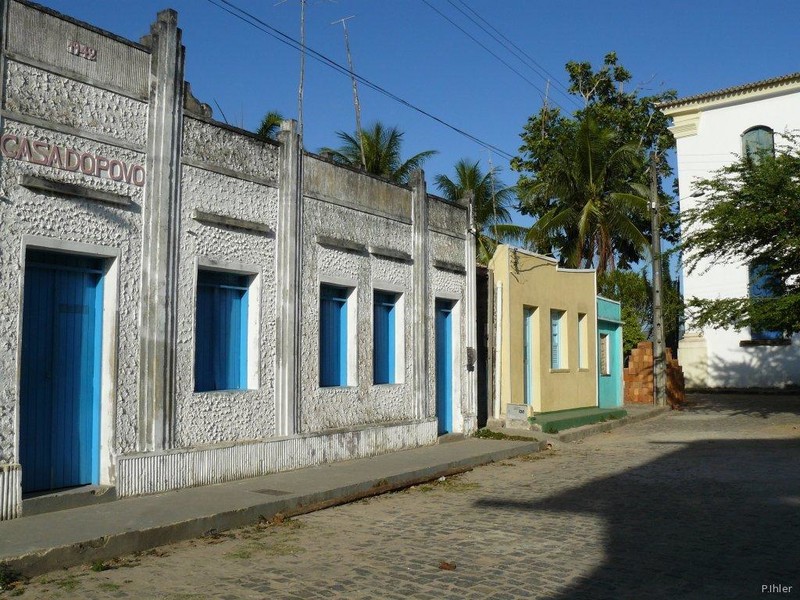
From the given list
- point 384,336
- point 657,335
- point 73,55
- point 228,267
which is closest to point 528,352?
point 384,336

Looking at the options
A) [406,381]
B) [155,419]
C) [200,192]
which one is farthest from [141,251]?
[406,381]

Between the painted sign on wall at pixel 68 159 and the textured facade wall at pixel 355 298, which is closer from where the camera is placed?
the painted sign on wall at pixel 68 159

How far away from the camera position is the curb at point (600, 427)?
17.2 m

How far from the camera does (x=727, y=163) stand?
3266 cm

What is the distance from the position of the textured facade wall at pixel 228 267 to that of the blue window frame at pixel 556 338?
34.6 feet

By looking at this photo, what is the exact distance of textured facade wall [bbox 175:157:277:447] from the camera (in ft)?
31.6

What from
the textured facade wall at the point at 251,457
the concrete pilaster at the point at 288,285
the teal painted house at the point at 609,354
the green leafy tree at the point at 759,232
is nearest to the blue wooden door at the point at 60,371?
the textured facade wall at the point at 251,457

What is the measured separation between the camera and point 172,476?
30.4 ft

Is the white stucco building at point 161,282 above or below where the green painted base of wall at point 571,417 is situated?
above

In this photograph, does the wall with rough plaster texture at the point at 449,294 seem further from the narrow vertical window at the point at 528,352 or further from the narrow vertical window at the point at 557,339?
the narrow vertical window at the point at 557,339

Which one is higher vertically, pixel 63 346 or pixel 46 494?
pixel 63 346

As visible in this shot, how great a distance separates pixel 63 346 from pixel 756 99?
99.9 ft

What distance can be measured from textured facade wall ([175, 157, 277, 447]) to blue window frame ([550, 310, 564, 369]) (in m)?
10.5

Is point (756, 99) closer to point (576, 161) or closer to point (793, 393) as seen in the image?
point (576, 161)
